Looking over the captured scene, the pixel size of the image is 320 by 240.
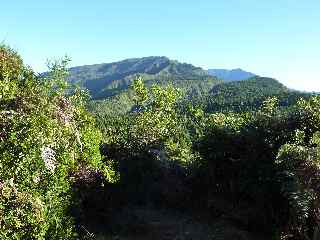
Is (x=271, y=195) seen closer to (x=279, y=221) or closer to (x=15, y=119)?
(x=279, y=221)

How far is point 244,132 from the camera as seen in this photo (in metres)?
18.1

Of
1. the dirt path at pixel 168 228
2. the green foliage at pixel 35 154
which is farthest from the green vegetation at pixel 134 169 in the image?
the dirt path at pixel 168 228

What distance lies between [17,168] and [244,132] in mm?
10044

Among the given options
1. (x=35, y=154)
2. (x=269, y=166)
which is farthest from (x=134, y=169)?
(x=35, y=154)

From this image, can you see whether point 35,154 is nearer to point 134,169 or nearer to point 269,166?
point 269,166

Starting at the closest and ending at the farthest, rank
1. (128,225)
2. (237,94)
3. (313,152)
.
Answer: (313,152), (128,225), (237,94)

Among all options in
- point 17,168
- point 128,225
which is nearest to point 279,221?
point 128,225

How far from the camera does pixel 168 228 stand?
17.6 meters

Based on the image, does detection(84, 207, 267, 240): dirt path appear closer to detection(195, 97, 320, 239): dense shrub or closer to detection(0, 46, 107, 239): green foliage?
detection(195, 97, 320, 239): dense shrub

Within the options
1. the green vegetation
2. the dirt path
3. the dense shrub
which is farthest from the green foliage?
the dense shrub

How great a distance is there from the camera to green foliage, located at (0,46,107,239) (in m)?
10.6

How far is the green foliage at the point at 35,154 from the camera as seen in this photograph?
416 inches

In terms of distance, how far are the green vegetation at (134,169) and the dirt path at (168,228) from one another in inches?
5.8

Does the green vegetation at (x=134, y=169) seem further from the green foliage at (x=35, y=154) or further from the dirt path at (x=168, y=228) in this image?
the dirt path at (x=168, y=228)
